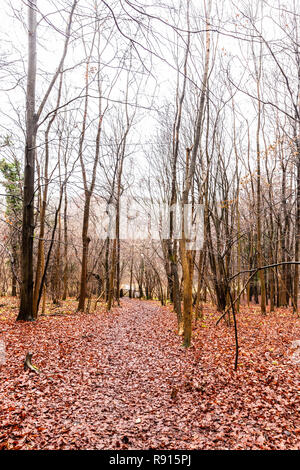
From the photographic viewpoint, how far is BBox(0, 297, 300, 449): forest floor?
3219 mm

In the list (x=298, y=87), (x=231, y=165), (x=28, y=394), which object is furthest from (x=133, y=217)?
(x=28, y=394)

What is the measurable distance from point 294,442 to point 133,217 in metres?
19.5

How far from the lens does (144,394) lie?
453 cm

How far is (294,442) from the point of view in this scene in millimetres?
3105

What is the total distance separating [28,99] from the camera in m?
8.28

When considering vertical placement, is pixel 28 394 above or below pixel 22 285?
below

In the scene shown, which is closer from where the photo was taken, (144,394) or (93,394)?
(93,394)

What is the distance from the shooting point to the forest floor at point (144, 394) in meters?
3.22

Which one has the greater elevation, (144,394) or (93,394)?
(93,394)

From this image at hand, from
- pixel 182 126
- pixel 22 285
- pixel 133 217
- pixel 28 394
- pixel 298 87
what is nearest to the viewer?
pixel 28 394
